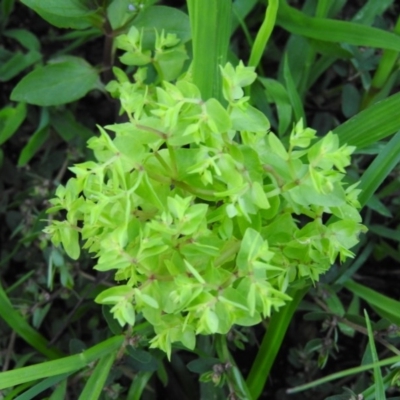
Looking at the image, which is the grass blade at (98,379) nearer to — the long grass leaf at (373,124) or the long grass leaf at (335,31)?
the long grass leaf at (373,124)

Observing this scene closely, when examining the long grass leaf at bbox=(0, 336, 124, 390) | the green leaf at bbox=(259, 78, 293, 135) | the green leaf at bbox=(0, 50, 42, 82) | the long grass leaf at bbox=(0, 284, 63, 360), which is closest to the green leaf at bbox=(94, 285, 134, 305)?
the long grass leaf at bbox=(0, 336, 124, 390)

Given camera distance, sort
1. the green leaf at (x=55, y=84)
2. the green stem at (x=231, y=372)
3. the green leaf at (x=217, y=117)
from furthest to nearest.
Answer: the green leaf at (x=55, y=84)
the green stem at (x=231, y=372)
the green leaf at (x=217, y=117)

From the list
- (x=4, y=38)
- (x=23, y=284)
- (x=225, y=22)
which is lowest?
(x=23, y=284)

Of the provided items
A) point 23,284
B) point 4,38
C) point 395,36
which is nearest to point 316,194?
point 395,36

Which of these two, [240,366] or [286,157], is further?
[240,366]

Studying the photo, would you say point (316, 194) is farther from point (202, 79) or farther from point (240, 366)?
point (240, 366)

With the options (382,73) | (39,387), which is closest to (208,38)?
(382,73)

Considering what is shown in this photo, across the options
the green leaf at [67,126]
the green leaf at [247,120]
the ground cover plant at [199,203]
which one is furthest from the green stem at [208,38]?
the green leaf at [67,126]
